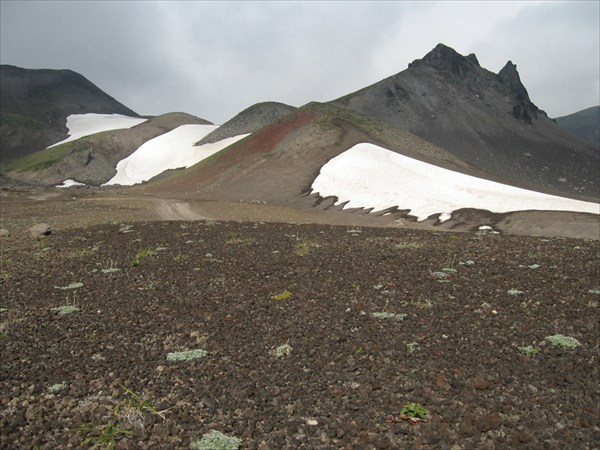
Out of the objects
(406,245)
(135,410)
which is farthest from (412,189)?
(135,410)

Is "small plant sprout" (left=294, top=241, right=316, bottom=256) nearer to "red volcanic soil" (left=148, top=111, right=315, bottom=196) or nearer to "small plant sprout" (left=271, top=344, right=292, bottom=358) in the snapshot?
"small plant sprout" (left=271, top=344, right=292, bottom=358)

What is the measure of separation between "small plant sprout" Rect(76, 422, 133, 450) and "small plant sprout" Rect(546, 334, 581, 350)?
28.9ft

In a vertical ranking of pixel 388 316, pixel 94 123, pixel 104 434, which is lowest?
pixel 104 434

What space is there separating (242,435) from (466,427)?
11.5ft

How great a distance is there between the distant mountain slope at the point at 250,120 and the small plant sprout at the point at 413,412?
103 metres

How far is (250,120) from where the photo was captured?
113m

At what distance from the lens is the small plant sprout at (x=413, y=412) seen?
7.98 m

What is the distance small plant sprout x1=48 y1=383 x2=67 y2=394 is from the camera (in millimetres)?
8930

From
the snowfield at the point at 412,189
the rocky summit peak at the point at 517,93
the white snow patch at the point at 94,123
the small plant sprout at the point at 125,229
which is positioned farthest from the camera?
the white snow patch at the point at 94,123

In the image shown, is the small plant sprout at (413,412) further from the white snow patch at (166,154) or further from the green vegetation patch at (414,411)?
the white snow patch at (166,154)

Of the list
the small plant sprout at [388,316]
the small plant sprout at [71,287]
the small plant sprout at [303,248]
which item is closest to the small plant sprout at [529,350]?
the small plant sprout at [388,316]

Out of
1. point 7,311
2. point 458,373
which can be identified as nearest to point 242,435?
point 458,373

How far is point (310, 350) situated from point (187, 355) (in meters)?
2.62

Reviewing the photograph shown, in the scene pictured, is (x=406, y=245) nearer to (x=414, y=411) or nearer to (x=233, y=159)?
(x=414, y=411)
